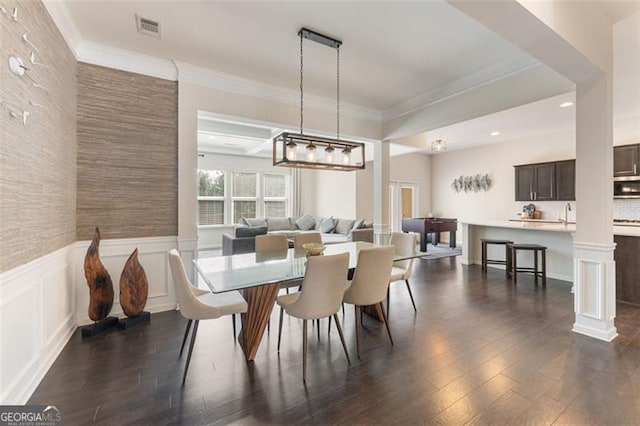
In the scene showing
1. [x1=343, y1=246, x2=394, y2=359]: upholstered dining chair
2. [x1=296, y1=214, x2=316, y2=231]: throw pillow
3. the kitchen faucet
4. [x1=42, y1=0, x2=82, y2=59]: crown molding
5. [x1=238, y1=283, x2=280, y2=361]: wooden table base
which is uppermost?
[x1=42, y1=0, x2=82, y2=59]: crown molding

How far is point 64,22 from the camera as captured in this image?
2541mm

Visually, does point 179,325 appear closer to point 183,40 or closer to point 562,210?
point 183,40

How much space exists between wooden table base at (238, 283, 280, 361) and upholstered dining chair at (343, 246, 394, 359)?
0.67 m

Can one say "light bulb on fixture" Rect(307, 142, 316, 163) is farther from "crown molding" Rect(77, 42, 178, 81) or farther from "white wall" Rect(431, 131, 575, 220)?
"white wall" Rect(431, 131, 575, 220)

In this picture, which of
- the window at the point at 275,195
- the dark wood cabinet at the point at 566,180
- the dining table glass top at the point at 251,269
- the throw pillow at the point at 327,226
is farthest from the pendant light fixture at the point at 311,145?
the window at the point at 275,195

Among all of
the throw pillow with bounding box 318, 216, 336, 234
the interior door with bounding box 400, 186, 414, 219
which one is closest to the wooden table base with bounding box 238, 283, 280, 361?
the throw pillow with bounding box 318, 216, 336, 234

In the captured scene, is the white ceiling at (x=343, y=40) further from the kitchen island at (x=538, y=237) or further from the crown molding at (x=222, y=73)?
the kitchen island at (x=538, y=237)

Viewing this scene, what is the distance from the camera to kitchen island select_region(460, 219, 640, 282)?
15.2 ft

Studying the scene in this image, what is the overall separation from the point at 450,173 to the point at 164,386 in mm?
9142

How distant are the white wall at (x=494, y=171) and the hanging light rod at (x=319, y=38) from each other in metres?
6.55

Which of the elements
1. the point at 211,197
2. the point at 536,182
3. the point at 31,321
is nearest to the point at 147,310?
the point at 31,321

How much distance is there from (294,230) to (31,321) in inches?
258

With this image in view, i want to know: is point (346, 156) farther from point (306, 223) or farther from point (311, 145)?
point (306, 223)

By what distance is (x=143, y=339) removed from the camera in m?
2.73
